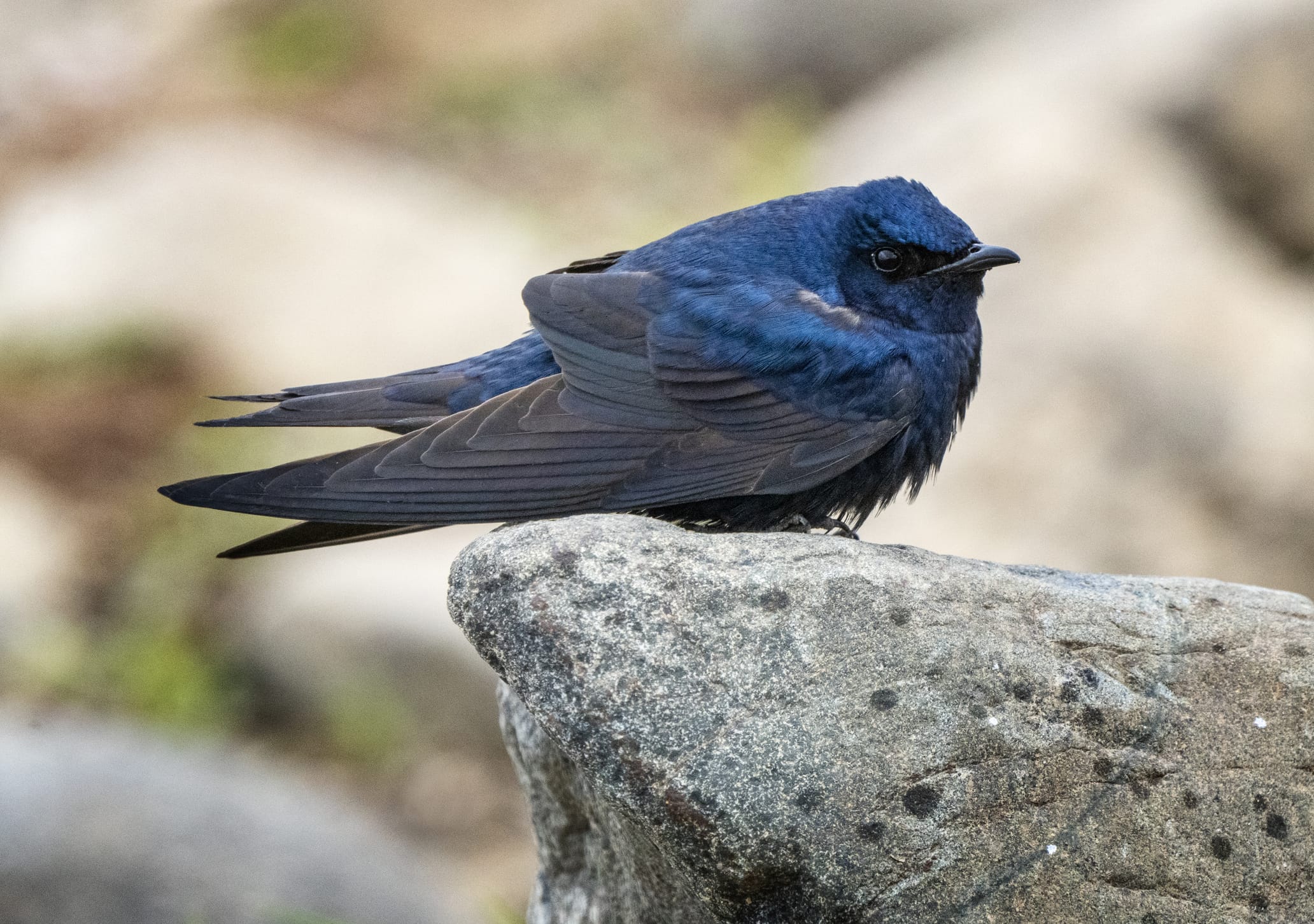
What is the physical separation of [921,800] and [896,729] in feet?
0.45

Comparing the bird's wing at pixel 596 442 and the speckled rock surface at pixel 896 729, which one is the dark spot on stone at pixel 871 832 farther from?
the bird's wing at pixel 596 442

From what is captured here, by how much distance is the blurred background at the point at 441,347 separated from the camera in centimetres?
500

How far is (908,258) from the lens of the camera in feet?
12.4

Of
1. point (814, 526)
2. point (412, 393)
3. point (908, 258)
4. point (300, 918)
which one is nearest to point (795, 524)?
point (814, 526)

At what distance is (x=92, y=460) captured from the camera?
8945 mm

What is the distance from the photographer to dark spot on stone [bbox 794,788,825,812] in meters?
2.51

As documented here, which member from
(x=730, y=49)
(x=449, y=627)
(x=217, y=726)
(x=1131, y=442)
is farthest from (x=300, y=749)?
(x=730, y=49)

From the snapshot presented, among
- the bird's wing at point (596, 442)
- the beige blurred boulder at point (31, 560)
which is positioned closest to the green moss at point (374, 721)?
the beige blurred boulder at point (31, 560)

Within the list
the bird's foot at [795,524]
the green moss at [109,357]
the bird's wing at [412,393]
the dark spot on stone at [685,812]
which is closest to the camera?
the dark spot on stone at [685,812]

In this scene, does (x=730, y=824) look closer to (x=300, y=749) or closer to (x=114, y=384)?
(x=300, y=749)

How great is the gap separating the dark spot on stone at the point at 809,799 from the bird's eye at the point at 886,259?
68.2 inches

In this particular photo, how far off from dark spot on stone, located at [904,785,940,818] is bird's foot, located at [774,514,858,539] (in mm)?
1274

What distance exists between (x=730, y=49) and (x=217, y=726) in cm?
800

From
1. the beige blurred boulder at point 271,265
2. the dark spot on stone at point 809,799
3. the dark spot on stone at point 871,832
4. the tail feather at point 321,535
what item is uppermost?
the beige blurred boulder at point 271,265
